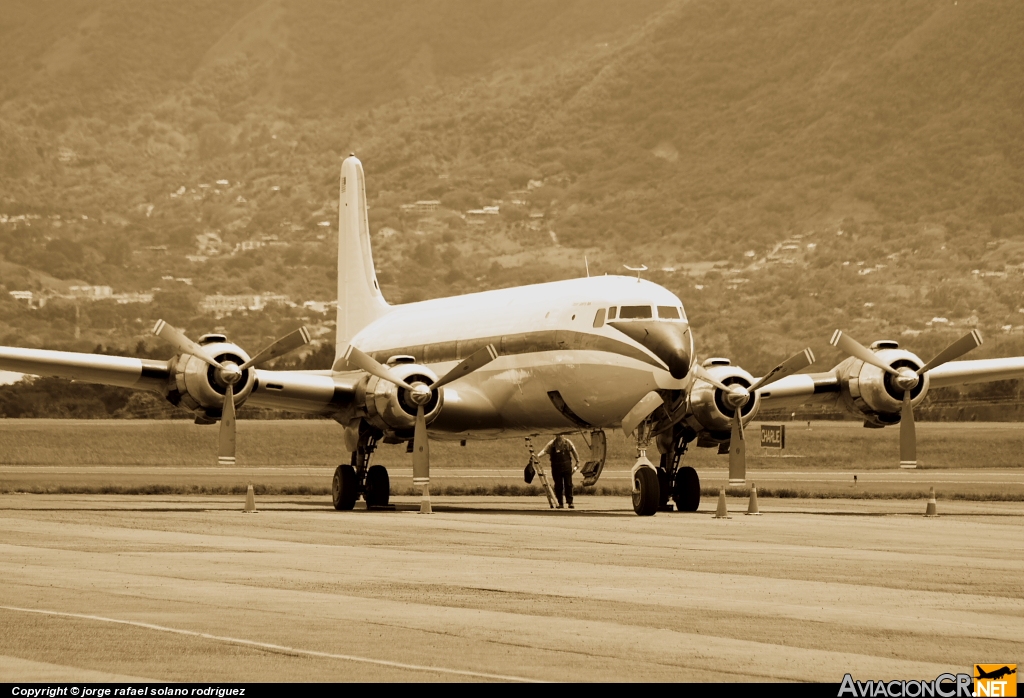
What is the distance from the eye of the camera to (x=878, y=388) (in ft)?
113

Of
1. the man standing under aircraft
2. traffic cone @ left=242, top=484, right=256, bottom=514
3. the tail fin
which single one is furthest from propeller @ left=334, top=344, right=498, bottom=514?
the tail fin

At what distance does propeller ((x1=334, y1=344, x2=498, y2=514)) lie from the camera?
3384 cm

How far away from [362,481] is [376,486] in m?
0.42

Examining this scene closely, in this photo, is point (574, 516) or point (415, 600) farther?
point (574, 516)

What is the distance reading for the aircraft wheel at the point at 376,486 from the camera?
3647cm

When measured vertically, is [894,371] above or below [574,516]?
above

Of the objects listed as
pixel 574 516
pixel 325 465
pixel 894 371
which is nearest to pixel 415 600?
pixel 574 516

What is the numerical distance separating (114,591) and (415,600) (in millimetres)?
3260

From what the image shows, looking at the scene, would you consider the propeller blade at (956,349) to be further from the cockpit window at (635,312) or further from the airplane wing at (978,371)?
the cockpit window at (635,312)

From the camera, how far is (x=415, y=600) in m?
16.8

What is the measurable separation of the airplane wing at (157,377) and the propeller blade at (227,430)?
947mm

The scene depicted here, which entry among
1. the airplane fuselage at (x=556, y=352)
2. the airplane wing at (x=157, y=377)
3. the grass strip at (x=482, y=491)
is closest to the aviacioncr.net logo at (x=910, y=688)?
the airplane fuselage at (x=556, y=352)

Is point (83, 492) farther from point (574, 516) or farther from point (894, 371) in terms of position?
point (894, 371)

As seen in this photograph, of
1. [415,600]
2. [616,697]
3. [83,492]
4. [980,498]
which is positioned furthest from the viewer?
[83,492]
